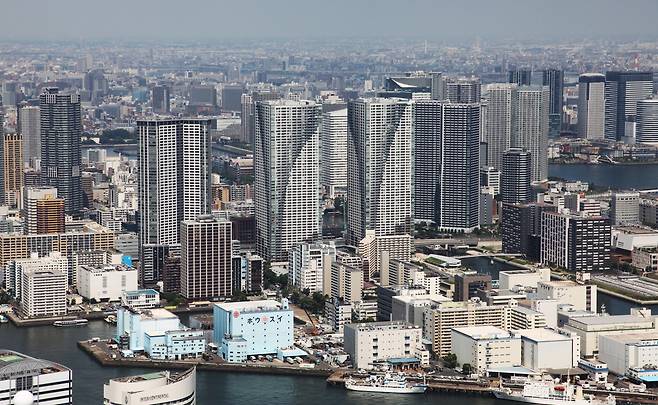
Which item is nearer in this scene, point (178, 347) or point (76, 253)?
point (178, 347)

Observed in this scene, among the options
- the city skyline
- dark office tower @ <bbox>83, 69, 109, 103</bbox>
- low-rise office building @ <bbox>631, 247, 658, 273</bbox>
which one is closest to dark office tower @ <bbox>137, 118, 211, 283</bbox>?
the city skyline

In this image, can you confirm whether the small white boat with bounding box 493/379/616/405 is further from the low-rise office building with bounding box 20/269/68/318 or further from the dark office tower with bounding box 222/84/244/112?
the dark office tower with bounding box 222/84/244/112

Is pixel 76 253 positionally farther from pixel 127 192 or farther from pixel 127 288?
pixel 127 192

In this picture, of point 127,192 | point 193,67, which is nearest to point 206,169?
point 127,192

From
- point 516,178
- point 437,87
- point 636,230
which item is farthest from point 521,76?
point 636,230

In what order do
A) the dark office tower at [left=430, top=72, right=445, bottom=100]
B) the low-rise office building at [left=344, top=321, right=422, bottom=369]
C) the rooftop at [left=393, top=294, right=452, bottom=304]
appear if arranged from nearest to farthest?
the low-rise office building at [left=344, top=321, right=422, bottom=369]
the rooftop at [left=393, top=294, right=452, bottom=304]
the dark office tower at [left=430, top=72, right=445, bottom=100]

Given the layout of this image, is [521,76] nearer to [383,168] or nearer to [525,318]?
[383,168]

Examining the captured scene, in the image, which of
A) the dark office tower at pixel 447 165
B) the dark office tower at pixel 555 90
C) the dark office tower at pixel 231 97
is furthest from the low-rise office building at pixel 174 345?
the dark office tower at pixel 231 97
